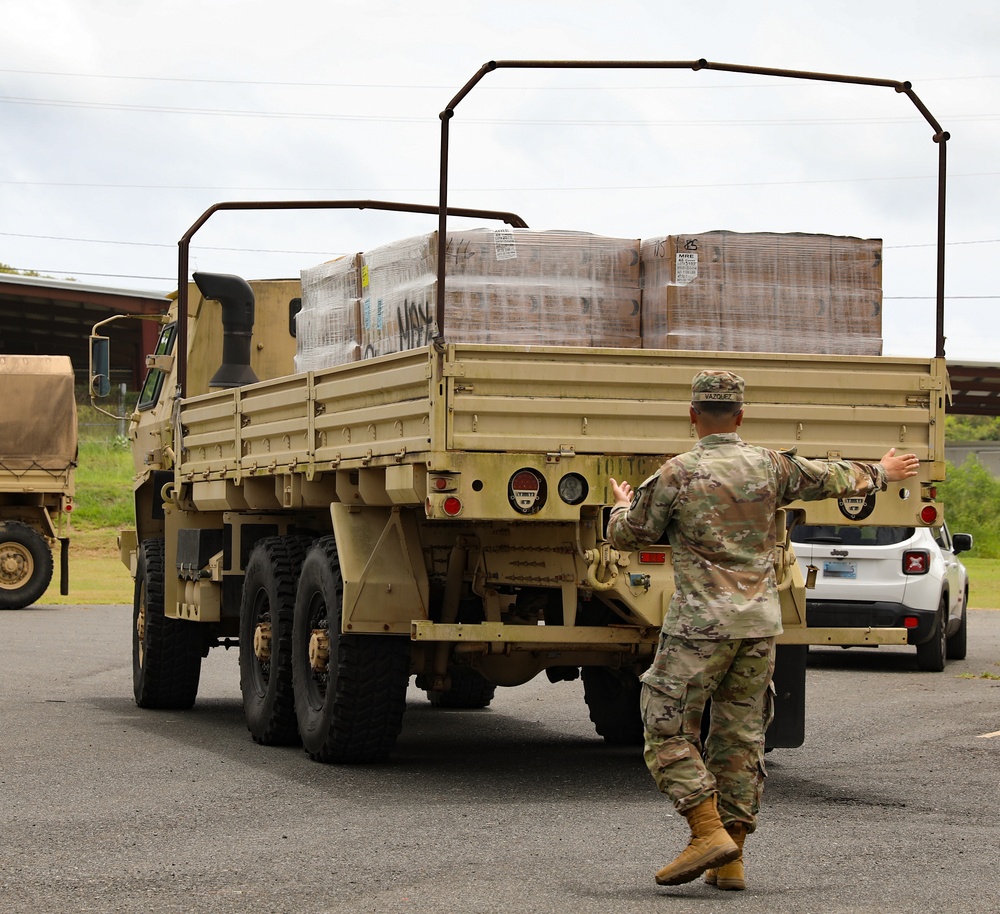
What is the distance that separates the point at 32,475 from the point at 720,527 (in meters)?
20.2

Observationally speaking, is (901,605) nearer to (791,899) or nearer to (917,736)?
(917,736)

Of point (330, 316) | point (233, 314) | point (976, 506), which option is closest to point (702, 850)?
point (330, 316)

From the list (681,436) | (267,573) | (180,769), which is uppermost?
(681,436)

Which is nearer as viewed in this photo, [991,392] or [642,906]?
[642,906]

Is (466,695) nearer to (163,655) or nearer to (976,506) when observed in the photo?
(163,655)

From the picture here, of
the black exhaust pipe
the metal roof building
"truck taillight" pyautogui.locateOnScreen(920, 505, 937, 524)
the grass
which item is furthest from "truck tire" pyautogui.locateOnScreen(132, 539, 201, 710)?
the metal roof building

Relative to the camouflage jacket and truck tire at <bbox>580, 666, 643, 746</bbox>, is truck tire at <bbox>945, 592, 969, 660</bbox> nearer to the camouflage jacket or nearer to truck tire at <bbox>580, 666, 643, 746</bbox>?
truck tire at <bbox>580, 666, 643, 746</bbox>

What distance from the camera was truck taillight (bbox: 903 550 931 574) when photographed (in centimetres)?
1703

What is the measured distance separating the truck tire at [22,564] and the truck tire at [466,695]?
12304 mm

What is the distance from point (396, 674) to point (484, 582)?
2.28ft

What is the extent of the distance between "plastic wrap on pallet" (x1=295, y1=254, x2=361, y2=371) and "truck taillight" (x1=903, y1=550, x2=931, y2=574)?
7658 millimetres

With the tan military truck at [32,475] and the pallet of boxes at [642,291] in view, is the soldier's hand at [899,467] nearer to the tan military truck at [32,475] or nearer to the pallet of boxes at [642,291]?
the pallet of boxes at [642,291]

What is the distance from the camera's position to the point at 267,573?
11.2 meters

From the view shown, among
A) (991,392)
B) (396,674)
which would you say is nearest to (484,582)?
(396,674)
